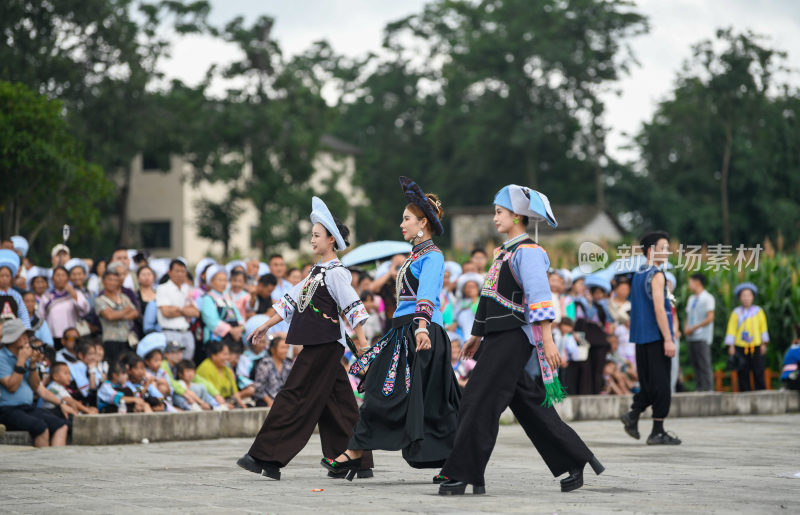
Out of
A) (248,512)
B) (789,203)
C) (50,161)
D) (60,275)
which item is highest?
(789,203)

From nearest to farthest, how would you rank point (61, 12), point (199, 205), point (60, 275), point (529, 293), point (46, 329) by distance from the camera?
point (529, 293) < point (46, 329) < point (60, 275) < point (61, 12) < point (199, 205)

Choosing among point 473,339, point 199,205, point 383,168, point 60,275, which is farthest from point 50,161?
point 383,168

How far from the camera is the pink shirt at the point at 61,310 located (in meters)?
13.2

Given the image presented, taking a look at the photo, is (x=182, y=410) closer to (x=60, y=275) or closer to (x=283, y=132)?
(x=60, y=275)

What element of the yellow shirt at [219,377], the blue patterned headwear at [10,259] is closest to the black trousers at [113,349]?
the yellow shirt at [219,377]

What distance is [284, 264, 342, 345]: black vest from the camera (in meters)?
→ 8.58

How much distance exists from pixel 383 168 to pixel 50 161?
1935 inches

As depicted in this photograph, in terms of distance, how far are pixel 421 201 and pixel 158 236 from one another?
50.9 m

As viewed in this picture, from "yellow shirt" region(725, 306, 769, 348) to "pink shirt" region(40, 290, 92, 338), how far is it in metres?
9.94

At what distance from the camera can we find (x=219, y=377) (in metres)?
13.8

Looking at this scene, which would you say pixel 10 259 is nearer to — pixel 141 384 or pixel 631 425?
pixel 141 384

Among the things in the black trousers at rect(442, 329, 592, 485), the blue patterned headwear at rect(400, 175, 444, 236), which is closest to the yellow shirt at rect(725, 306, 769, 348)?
the blue patterned headwear at rect(400, 175, 444, 236)

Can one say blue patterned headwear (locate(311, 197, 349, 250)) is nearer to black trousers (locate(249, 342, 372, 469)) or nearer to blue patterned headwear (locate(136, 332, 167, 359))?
black trousers (locate(249, 342, 372, 469))

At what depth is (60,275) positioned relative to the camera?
43.7 feet
